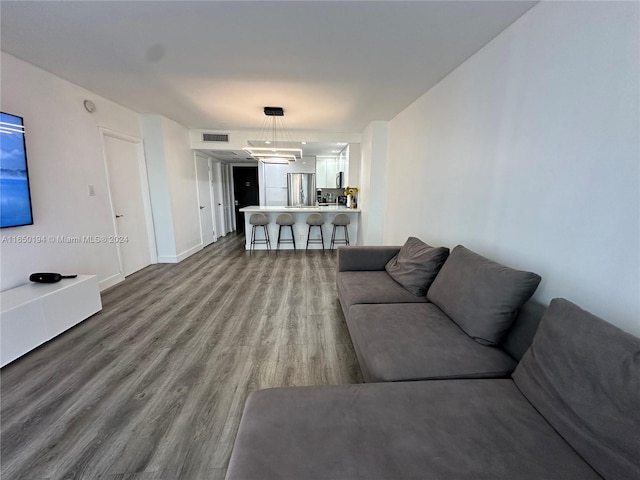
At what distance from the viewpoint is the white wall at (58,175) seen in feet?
7.95

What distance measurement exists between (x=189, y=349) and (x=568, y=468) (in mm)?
2368

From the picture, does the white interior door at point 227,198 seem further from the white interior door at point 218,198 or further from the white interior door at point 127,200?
the white interior door at point 127,200

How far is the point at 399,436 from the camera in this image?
94 cm

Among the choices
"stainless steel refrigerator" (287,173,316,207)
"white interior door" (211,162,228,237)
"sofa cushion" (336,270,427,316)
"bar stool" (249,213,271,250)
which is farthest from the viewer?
"stainless steel refrigerator" (287,173,316,207)

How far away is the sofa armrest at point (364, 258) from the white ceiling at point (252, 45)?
186cm

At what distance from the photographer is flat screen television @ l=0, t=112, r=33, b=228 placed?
220 cm

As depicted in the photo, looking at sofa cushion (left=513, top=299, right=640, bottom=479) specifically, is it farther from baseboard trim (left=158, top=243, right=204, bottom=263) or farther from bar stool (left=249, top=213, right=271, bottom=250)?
baseboard trim (left=158, top=243, right=204, bottom=263)

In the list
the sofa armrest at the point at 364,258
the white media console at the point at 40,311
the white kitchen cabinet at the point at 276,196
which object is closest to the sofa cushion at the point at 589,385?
the sofa armrest at the point at 364,258

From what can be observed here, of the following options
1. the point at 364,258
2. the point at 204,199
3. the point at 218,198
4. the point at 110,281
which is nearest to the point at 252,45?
the point at 364,258

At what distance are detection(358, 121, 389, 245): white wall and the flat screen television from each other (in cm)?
447

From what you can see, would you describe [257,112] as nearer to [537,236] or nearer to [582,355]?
[537,236]

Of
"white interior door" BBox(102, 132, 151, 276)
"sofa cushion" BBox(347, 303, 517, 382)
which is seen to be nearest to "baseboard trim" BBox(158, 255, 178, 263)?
"white interior door" BBox(102, 132, 151, 276)

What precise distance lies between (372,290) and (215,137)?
193 inches

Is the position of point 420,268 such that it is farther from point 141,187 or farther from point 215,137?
point 215,137
